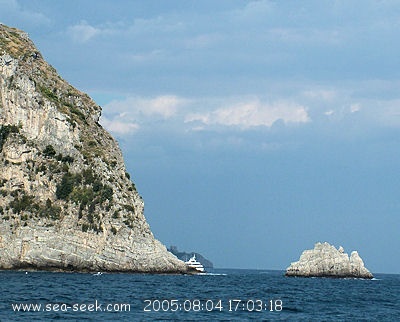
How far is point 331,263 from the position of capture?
17250cm

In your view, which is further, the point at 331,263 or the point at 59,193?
the point at 331,263

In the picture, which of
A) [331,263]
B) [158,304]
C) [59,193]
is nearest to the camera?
[158,304]

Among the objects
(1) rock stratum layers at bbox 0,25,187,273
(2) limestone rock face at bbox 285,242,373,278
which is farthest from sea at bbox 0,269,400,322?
(2) limestone rock face at bbox 285,242,373,278

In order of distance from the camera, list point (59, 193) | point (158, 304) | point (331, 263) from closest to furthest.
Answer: point (158, 304)
point (59, 193)
point (331, 263)

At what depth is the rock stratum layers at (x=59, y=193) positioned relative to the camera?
4973 inches

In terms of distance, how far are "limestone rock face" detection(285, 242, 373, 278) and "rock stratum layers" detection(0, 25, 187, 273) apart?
1546 inches

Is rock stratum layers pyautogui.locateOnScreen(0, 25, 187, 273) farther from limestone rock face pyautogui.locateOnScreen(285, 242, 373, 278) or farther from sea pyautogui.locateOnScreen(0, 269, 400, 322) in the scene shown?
limestone rock face pyautogui.locateOnScreen(285, 242, 373, 278)

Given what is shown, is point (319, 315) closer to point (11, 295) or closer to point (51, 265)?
point (11, 295)

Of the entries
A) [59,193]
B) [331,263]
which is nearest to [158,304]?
A: [59,193]

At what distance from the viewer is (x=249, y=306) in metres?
74.6

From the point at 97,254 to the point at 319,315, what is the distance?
66.2 meters

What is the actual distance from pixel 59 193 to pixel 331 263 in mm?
69629

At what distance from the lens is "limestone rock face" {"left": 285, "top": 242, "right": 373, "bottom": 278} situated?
170875 mm

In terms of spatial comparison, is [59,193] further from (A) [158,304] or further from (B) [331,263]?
(B) [331,263]
